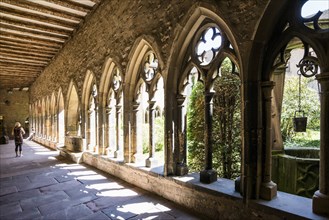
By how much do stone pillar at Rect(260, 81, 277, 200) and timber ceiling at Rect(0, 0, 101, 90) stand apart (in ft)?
12.9

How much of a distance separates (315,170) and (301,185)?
258 mm

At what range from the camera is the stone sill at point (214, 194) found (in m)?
1.82

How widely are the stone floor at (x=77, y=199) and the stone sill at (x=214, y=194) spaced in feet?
0.36

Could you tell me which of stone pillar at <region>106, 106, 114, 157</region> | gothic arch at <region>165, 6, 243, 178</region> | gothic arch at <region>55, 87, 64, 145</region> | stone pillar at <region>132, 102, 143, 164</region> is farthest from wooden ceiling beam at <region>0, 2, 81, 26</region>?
gothic arch at <region>165, 6, 243, 178</region>

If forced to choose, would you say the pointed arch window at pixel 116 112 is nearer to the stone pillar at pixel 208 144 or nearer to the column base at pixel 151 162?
the column base at pixel 151 162

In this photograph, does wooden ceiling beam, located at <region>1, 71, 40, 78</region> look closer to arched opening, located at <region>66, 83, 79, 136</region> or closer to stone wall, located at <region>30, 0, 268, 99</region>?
stone wall, located at <region>30, 0, 268, 99</region>

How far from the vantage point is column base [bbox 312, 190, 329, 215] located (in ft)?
5.55

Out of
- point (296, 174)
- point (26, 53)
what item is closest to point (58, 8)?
point (26, 53)

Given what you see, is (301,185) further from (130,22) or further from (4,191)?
(4,191)

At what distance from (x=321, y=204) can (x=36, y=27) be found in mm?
6604

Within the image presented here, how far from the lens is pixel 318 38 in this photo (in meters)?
1.72

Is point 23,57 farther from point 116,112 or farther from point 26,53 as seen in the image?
point 116,112

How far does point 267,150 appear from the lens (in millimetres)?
2062

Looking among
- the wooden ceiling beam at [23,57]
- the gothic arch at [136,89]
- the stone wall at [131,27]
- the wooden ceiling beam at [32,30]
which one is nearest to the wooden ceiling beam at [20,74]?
the wooden ceiling beam at [23,57]
